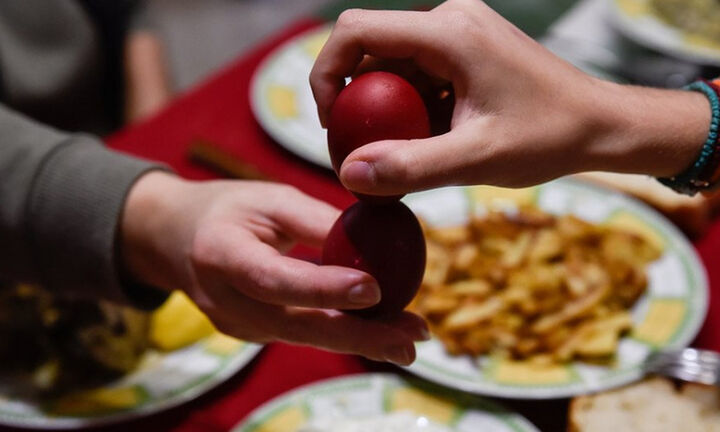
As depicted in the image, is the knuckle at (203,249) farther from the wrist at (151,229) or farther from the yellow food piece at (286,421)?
the yellow food piece at (286,421)

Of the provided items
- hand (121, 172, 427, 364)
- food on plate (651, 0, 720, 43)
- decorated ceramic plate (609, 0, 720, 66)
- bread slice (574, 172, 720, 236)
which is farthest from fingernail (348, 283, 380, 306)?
food on plate (651, 0, 720, 43)

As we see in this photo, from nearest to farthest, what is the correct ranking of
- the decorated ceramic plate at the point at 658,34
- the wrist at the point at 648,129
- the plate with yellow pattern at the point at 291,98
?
the wrist at the point at 648,129
the plate with yellow pattern at the point at 291,98
the decorated ceramic plate at the point at 658,34

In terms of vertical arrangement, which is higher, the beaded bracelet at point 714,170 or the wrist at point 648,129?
the wrist at point 648,129

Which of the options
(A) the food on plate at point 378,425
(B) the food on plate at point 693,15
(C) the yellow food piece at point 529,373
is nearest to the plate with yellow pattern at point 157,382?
(A) the food on plate at point 378,425

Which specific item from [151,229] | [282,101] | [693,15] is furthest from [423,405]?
[693,15]

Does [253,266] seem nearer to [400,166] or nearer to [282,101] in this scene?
[400,166]

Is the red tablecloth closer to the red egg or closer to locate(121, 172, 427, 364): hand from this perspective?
locate(121, 172, 427, 364): hand

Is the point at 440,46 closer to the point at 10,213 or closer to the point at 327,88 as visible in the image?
the point at 327,88
